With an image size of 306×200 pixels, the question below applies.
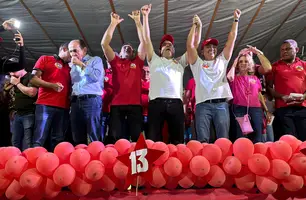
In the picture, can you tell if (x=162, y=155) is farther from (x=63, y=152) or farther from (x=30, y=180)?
(x=30, y=180)

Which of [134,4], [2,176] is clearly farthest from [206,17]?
[2,176]

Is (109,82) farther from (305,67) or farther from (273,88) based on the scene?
(305,67)

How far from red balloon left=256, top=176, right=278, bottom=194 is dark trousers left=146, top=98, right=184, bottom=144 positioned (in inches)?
32.1

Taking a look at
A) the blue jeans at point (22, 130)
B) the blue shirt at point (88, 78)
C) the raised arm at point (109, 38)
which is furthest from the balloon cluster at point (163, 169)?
the raised arm at point (109, 38)

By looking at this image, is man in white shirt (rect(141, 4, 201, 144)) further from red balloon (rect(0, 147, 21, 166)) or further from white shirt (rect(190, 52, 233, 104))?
red balloon (rect(0, 147, 21, 166))

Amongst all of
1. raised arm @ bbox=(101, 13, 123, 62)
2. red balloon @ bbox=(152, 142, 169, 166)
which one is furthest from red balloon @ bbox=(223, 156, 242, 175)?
raised arm @ bbox=(101, 13, 123, 62)

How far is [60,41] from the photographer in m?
5.29

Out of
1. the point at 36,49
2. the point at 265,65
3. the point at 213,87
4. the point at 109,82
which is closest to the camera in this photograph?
the point at 213,87

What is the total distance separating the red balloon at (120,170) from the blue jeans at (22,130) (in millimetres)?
1289

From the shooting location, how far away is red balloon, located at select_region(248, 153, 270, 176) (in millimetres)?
Result: 1842

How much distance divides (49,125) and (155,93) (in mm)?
899

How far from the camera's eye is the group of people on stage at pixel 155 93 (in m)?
2.61

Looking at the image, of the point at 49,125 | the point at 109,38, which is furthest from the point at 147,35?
the point at 49,125

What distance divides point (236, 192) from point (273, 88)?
137cm
